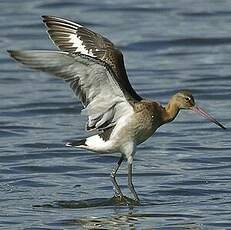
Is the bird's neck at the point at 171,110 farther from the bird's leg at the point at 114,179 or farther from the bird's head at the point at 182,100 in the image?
the bird's leg at the point at 114,179

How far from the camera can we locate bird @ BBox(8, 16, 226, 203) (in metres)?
11.6

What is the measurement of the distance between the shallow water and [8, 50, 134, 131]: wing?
0.80m

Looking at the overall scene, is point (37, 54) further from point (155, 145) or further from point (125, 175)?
point (155, 145)

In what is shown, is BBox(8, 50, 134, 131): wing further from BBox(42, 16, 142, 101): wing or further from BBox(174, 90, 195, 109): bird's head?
BBox(42, 16, 142, 101): wing

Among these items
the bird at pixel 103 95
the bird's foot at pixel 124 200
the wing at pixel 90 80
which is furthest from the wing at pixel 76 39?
the bird's foot at pixel 124 200

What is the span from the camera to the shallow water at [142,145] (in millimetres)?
11711

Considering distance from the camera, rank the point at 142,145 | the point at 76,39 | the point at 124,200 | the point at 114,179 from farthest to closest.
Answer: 1. the point at 142,145
2. the point at 76,39
3. the point at 114,179
4. the point at 124,200

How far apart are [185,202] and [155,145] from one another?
2.98 m

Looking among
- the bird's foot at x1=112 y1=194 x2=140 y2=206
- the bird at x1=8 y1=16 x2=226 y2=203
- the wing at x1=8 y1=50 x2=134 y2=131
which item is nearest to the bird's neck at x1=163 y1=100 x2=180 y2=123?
the bird at x1=8 y1=16 x2=226 y2=203

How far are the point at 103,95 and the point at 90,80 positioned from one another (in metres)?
0.31

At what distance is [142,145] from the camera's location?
49.2 ft

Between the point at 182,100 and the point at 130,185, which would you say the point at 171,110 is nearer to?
the point at 182,100

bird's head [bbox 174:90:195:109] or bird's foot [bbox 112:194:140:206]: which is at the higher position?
bird's head [bbox 174:90:195:109]

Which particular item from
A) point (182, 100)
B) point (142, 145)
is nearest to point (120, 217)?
point (182, 100)
